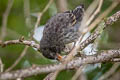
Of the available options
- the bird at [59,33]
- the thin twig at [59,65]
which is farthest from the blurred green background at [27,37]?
the thin twig at [59,65]

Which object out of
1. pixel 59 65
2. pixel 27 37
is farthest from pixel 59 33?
pixel 27 37

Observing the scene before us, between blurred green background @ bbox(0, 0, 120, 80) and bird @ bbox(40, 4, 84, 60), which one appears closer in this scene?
bird @ bbox(40, 4, 84, 60)

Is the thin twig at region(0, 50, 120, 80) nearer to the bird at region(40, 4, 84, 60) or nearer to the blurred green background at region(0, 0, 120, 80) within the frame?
the bird at region(40, 4, 84, 60)

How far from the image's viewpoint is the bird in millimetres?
4898

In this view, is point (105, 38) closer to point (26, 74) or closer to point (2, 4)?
point (2, 4)

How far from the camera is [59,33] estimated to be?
5250mm

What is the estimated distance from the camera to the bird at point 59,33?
193 inches

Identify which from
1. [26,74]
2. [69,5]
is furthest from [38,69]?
[69,5]

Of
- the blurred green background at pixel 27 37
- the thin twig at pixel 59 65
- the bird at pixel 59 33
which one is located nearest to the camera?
the thin twig at pixel 59 65

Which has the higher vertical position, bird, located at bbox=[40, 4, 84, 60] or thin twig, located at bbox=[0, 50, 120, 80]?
bird, located at bbox=[40, 4, 84, 60]

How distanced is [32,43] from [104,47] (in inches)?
93.4

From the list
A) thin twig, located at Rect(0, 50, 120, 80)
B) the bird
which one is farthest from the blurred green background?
thin twig, located at Rect(0, 50, 120, 80)

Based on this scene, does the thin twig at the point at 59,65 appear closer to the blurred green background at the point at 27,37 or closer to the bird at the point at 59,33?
the bird at the point at 59,33

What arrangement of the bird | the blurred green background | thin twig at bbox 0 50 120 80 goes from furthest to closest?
the blurred green background < the bird < thin twig at bbox 0 50 120 80
